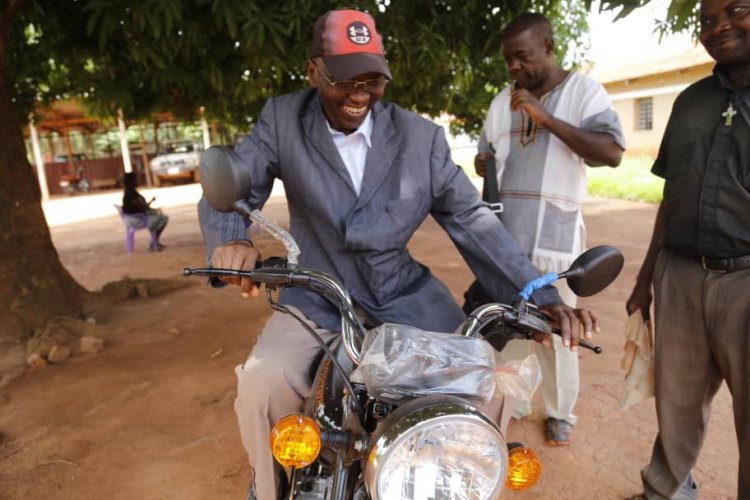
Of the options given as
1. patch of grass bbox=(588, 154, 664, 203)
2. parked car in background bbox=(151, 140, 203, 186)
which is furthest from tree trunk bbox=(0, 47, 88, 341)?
parked car in background bbox=(151, 140, 203, 186)

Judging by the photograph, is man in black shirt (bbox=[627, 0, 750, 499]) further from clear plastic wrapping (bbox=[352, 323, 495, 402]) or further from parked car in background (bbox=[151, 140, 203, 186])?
parked car in background (bbox=[151, 140, 203, 186])

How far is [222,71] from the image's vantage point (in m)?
4.80

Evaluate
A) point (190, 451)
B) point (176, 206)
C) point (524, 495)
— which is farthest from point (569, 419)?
point (176, 206)

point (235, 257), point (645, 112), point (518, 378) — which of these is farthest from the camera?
point (645, 112)

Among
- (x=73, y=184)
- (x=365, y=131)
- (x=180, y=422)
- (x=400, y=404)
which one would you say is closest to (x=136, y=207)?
(x=180, y=422)

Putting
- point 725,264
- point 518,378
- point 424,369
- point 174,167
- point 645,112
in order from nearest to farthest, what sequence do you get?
point 424,369 → point 518,378 → point 725,264 → point 645,112 → point 174,167

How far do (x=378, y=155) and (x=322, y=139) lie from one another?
20cm

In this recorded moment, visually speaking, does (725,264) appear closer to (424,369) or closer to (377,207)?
(377,207)

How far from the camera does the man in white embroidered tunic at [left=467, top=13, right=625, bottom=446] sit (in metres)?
2.54

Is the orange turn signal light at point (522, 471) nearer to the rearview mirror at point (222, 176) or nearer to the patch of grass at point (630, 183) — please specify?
the rearview mirror at point (222, 176)

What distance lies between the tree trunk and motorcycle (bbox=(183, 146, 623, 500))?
3.79 meters

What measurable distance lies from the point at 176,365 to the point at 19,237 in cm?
178

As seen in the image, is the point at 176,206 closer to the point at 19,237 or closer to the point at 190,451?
the point at 19,237

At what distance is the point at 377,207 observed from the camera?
1.92 metres
